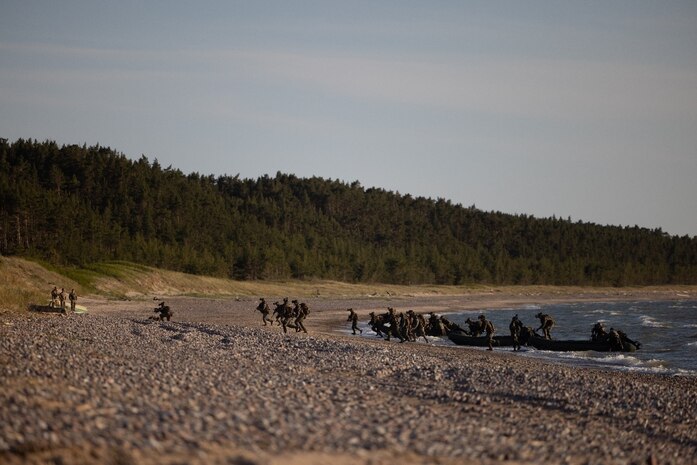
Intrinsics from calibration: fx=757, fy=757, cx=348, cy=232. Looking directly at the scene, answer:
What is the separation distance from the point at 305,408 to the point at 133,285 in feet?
191

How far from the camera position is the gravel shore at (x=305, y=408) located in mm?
11164

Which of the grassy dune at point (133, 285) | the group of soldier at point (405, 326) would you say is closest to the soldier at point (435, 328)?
the group of soldier at point (405, 326)

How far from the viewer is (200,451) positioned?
→ 10.7 meters

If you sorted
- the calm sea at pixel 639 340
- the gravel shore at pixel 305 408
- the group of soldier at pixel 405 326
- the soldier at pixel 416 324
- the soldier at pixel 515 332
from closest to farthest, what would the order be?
the gravel shore at pixel 305 408 < the calm sea at pixel 639 340 < the soldier at pixel 515 332 < the group of soldier at pixel 405 326 < the soldier at pixel 416 324

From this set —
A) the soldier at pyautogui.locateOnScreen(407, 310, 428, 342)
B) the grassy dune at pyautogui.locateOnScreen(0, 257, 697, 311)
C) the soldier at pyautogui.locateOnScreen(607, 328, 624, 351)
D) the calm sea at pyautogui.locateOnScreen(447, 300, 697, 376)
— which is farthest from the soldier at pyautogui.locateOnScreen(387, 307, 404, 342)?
the grassy dune at pyautogui.locateOnScreen(0, 257, 697, 311)

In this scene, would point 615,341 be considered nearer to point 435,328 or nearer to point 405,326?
point 405,326

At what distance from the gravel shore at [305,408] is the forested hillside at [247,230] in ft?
175

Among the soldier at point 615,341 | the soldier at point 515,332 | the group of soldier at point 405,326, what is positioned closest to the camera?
the soldier at point 615,341

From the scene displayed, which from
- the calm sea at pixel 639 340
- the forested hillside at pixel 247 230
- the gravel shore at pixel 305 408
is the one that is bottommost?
the calm sea at pixel 639 340

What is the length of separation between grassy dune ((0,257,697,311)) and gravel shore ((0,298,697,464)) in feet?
63.2

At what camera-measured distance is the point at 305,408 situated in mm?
14695

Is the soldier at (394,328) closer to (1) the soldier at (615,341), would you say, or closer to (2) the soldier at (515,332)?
(2) the soldier at (515,332)

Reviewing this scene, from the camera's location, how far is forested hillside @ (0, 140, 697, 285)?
8206 cm

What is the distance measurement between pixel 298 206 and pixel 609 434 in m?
149
